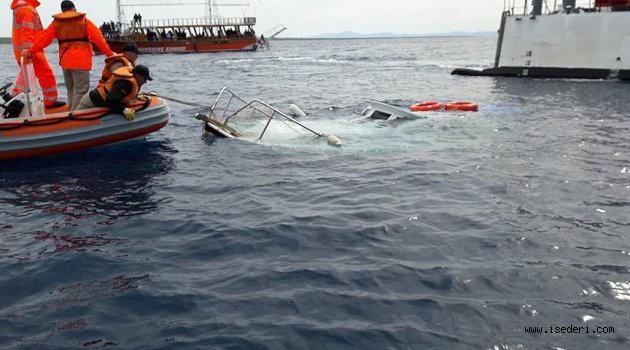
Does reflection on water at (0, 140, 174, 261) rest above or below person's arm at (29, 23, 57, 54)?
below

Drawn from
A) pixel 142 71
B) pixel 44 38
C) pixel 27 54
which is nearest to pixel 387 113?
pixel 142 71

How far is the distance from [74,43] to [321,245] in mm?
7969

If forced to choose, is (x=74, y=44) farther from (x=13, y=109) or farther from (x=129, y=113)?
(x=13, y=109)

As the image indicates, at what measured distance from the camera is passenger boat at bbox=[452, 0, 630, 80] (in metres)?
29.9

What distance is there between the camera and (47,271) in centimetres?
624

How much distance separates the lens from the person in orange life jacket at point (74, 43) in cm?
1094

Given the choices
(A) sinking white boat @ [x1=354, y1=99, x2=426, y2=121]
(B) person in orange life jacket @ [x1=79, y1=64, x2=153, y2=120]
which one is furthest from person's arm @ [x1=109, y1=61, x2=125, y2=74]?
(A) sinking white boat @ [x1=354, y1=99, x2=426, y2=121]

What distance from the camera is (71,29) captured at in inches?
436

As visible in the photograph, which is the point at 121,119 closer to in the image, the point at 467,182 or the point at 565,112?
the point at 467,182

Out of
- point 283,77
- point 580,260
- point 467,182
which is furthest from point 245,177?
point 283,77

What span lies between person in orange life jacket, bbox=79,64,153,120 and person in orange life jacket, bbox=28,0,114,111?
0.46m

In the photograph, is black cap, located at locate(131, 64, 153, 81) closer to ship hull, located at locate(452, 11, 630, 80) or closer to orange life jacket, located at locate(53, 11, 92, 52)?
orange life jacket, located at locate(53, 11, 92, 52)

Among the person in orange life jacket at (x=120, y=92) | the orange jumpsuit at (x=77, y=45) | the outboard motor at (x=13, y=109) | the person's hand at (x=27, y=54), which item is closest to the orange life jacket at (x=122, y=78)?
the person in orange life jacket at (x=120, y=92)

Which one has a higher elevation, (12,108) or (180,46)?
(180,46)
